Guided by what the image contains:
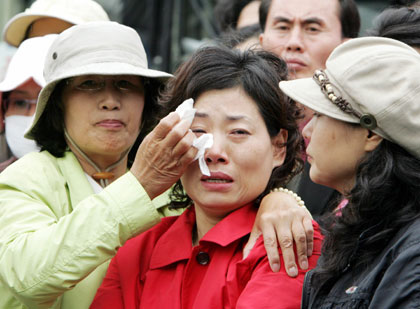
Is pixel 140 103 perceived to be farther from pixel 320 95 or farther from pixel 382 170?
pixel 382 170

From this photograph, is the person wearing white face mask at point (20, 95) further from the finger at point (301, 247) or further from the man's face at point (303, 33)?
the finger at point (301, 247)

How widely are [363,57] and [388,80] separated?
12 cm

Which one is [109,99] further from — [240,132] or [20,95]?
[20,95]

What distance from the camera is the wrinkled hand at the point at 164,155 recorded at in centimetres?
252

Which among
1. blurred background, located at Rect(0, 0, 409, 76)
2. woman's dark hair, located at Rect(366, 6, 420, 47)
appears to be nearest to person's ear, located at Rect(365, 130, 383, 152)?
woman's dark hair, located at Rect(366, 6, 420, 47)

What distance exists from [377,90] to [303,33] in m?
2.07

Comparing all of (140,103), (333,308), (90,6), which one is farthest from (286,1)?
(333,308)

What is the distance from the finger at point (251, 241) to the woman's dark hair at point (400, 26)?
3.81 ft

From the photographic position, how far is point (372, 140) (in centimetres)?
219

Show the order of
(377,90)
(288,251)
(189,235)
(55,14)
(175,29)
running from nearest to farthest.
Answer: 1. (377,90)
2. (288,251)
3. (189,235)
4. (55,14)
5. (175,29)

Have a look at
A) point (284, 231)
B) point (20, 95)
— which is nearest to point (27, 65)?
point (20, 95)

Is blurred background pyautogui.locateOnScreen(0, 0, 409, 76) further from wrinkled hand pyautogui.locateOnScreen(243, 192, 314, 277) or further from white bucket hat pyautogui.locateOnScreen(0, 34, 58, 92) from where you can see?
wrinkled hand pyautogui.locateOnScreen(243, 192, 314, 277)

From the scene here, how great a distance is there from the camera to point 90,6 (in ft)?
13.7

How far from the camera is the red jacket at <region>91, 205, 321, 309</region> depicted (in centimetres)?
236
